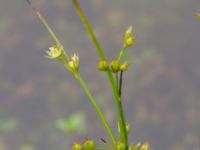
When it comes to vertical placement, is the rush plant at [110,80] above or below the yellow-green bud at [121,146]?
above

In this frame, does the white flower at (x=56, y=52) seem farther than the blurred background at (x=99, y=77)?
No

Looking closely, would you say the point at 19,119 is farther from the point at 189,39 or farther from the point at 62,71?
the point at 189,39

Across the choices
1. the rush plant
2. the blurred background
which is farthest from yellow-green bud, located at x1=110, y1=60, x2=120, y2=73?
the blurred background

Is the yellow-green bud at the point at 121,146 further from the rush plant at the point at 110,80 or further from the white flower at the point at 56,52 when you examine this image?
the white flower at the point at 56,52

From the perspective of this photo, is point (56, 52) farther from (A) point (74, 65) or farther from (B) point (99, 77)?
(B) point (99, 77)

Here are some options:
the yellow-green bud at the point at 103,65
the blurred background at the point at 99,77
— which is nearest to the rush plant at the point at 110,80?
the yellow-green bud at the point at 103,65

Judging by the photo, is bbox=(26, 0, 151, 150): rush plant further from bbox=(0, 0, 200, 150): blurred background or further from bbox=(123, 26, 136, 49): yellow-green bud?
bbox=(0, 0, 200, 150): blurred background

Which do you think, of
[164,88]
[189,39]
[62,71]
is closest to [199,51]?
[189,39]

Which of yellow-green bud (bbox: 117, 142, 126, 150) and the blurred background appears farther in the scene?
the blurred background

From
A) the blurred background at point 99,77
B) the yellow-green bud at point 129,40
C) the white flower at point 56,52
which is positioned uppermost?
the blurred background at point 99,77
